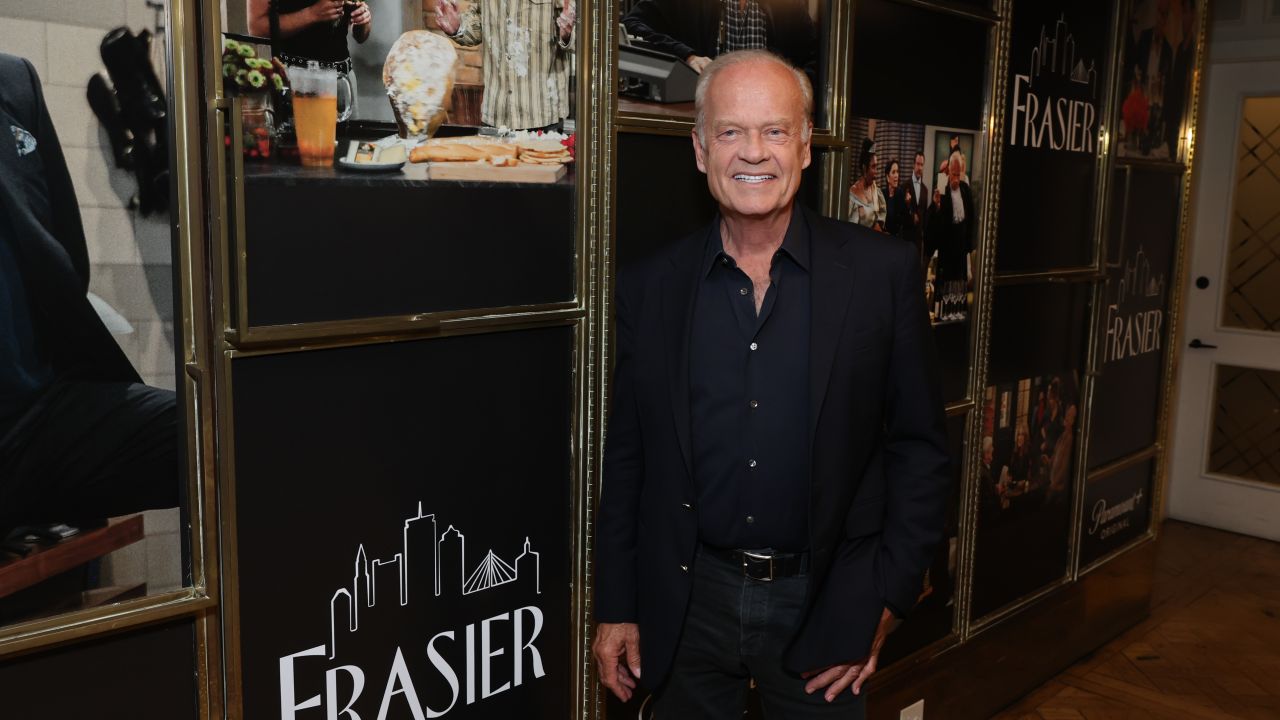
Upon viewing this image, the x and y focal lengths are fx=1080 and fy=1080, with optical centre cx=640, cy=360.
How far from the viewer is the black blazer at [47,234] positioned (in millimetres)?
1384

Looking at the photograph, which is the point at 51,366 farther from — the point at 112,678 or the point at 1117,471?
the point at 1117,471

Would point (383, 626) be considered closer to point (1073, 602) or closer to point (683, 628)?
point (683, 628)

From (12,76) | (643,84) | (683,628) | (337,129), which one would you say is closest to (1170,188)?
(643,84)

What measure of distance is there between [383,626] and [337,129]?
832 millimetres

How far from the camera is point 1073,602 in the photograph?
386 cm

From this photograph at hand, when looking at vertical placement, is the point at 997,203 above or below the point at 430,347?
above

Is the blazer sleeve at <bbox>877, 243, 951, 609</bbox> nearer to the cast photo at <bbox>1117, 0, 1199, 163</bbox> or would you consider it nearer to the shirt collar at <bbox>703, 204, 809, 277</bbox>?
the shirt collar at <bbox>703, 204, 809, 277</bbox>

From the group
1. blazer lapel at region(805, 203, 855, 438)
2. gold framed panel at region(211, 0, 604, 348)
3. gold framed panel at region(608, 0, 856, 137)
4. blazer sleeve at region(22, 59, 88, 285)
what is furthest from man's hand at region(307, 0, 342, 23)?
gold framed panel at region(608, 0, 856, 137)

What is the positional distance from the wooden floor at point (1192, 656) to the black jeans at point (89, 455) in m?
2.86

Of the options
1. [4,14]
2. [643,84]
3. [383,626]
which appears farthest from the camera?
[643,84]


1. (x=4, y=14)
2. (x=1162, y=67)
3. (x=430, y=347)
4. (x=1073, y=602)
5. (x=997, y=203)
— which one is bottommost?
(x=1073, y=602)

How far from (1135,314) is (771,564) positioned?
9.19 feet

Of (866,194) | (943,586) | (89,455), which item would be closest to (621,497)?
(89,455)

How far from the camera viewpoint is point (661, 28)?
7.01 feet
